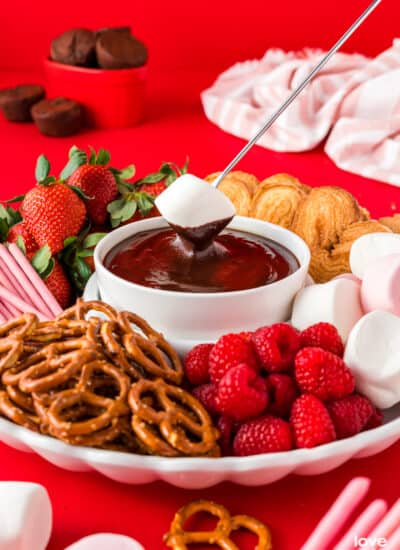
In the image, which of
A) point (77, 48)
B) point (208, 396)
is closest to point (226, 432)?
point (208, 396)

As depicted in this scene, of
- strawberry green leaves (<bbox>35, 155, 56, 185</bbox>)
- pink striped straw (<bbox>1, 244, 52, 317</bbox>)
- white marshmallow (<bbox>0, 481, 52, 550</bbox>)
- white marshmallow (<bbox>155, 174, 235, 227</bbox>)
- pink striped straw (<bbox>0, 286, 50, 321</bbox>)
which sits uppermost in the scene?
white marshmallow (<bbox>155, 174, 235, 227</bbox>)

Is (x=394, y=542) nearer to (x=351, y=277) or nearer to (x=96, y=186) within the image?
(x=351, y=277)

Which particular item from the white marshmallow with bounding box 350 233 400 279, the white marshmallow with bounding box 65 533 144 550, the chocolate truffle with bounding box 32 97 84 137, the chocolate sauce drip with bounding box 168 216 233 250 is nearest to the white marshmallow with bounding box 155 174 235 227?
the chocolate sauce drip with bounding box 168 216 233 250

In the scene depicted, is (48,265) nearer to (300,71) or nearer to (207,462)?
(207,462)

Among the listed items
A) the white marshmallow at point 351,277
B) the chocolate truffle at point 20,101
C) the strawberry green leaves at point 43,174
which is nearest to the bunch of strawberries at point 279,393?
the white marshmallow at point 351,277

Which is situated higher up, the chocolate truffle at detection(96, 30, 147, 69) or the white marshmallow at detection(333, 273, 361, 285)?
the white marshmallow at detection(333, 273, 361, 285)

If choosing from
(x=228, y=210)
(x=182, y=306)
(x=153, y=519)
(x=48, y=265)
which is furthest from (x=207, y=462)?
(x=48, y=265)

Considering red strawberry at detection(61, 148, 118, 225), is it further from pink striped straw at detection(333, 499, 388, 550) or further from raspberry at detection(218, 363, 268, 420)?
pink striped straw at detection(333, 499, 388, 550)
